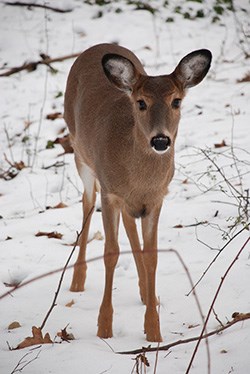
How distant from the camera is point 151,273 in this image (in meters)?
4.27

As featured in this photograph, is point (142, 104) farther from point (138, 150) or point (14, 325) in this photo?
point (14, 325)

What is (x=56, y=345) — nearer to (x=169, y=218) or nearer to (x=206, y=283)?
(x=206, y=283)

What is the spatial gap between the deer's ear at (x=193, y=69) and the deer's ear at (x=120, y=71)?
24 centimetres

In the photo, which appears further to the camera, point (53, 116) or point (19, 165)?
point (53, 116)

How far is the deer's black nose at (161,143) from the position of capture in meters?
3.62

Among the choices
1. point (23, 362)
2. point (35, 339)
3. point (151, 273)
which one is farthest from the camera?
point (151, 273)

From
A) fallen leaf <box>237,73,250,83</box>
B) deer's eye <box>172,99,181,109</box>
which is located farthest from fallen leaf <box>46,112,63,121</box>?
deer's eye <box>172,99,181,109</box>

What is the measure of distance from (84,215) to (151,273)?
1229 mm

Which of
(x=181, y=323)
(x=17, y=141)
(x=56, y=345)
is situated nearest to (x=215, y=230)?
(x=181, y=323)

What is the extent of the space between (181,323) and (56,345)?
0.89 metres

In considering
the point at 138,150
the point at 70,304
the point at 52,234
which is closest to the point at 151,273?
the point at 70,304

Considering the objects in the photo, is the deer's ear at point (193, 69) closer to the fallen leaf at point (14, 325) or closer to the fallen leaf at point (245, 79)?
the fallen leaf at point (14, 325)

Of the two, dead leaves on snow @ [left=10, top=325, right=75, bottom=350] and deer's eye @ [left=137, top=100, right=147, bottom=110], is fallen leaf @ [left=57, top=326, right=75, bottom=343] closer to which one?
dead leaves on snow @ [left=10, top=325, right=75, bottom=350]

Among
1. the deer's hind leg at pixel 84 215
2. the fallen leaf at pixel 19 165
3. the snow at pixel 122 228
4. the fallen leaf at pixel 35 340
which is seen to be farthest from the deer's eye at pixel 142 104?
the fallen leaf at pixel 19 165
